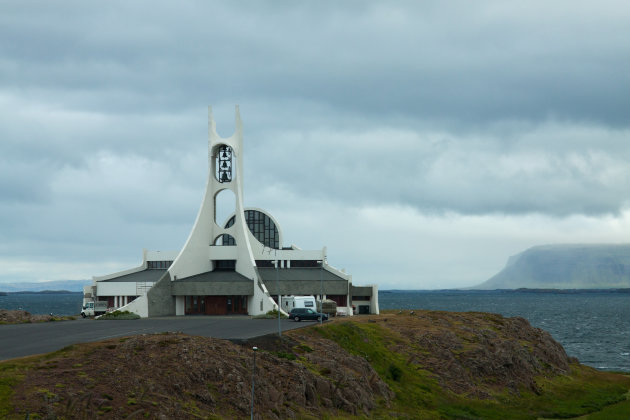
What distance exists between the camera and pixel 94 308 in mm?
86062

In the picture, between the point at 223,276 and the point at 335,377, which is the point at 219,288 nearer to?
the point at 223,276

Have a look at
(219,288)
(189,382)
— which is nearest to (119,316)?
(219,288)

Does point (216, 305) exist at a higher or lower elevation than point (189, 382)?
higher

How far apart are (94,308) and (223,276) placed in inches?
652

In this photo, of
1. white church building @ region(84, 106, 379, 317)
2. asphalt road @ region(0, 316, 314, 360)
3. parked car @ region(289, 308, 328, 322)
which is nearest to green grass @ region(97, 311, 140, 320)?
white church building @ region(84, 106, 379, 317)

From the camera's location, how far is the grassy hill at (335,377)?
32250 mm

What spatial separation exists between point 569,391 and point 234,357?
35610 mm

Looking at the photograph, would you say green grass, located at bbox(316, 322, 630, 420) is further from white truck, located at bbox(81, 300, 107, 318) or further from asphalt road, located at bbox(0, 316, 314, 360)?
white truck, located at bbox(81, 300, 107, 318)

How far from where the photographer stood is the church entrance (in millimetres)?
88000

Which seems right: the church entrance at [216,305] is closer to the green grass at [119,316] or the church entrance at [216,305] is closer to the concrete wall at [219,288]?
the concrete wall at [219,288]

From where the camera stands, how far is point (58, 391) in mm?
30875

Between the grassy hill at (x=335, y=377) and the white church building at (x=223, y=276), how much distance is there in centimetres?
1541

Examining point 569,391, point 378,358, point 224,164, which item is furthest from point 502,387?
point 224,164

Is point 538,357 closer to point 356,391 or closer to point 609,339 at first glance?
point 356,391
